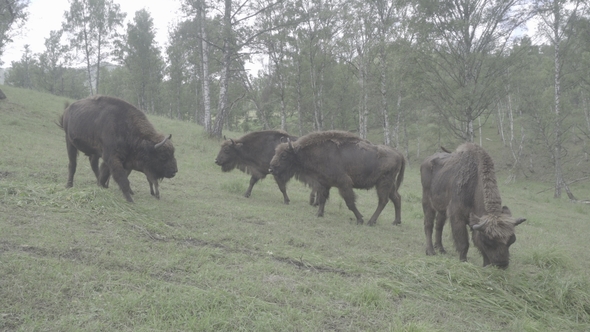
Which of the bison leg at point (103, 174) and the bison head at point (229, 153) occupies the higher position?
the bison head at point (229, 153)

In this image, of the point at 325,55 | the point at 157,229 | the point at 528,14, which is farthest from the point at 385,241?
the point at 325,55

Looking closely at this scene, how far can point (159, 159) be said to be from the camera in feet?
28.0

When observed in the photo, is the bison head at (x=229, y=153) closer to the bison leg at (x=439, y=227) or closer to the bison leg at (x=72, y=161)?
the bison leg at (x=72, y=161)

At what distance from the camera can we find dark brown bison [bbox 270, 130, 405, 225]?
943 centimetres

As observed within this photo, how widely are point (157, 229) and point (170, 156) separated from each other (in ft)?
9.43

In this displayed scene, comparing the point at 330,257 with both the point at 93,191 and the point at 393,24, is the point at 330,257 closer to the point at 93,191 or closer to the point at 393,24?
the point at 93,191

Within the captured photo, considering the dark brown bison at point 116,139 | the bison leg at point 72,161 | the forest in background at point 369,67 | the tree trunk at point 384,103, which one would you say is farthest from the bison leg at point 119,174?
the tree trunk at point 384,103

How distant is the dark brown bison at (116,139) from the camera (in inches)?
322

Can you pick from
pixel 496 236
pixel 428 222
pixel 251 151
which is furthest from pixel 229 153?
pixel 496 236

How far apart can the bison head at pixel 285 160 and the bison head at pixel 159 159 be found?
8.69 feet

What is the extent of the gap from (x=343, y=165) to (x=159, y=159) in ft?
14.5

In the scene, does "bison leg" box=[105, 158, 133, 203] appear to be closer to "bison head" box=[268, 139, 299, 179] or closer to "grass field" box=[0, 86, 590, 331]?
"grass field" box=[0, 86, 590, 331]

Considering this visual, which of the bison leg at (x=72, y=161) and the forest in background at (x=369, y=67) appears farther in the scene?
the forest in background at (x=369, y=67)

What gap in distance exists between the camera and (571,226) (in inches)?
513
